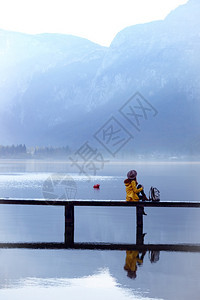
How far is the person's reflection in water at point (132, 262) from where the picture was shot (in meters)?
11.7

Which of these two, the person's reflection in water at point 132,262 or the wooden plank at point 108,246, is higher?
the person's reflection in water at point 132,262

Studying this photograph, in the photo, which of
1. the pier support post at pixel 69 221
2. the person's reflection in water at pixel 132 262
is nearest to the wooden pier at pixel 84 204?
the pier support post at pixel 69 221

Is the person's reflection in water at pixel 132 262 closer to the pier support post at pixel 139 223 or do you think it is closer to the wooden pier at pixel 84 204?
the wooden pier at pixel 84 204

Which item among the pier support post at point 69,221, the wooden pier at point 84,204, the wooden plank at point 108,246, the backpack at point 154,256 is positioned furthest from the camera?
the pier support post at point 69,221

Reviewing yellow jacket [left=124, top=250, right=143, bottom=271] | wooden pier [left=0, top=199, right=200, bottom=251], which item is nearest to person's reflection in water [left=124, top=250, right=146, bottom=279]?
yellow jacket [left=124, top=250, right=143, bottom=271]

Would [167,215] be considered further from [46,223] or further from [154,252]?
[154,252]

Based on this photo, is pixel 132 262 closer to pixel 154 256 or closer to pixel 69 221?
pixel 154 256

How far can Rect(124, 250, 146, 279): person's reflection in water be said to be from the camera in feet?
38.5

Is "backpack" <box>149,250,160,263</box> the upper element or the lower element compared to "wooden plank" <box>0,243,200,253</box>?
upper

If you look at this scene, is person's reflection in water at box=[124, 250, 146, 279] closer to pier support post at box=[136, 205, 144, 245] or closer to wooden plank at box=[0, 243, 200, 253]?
wooden plank at box=[0, 243, 200, 253]

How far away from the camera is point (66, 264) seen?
1278 centimetres

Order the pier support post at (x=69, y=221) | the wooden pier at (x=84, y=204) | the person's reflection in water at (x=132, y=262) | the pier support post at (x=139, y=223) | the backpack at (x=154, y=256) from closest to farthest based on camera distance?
the person's reflection in water at (x=132, y=262), the backpack at (x=154, y=256), the wooden pier at (x=84, y=204), the pier support post at (x=139, y=223), the pier support post at (x=69, y=221)

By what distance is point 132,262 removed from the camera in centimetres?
1302

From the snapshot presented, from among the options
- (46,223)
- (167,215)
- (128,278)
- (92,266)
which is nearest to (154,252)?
(92,266)
